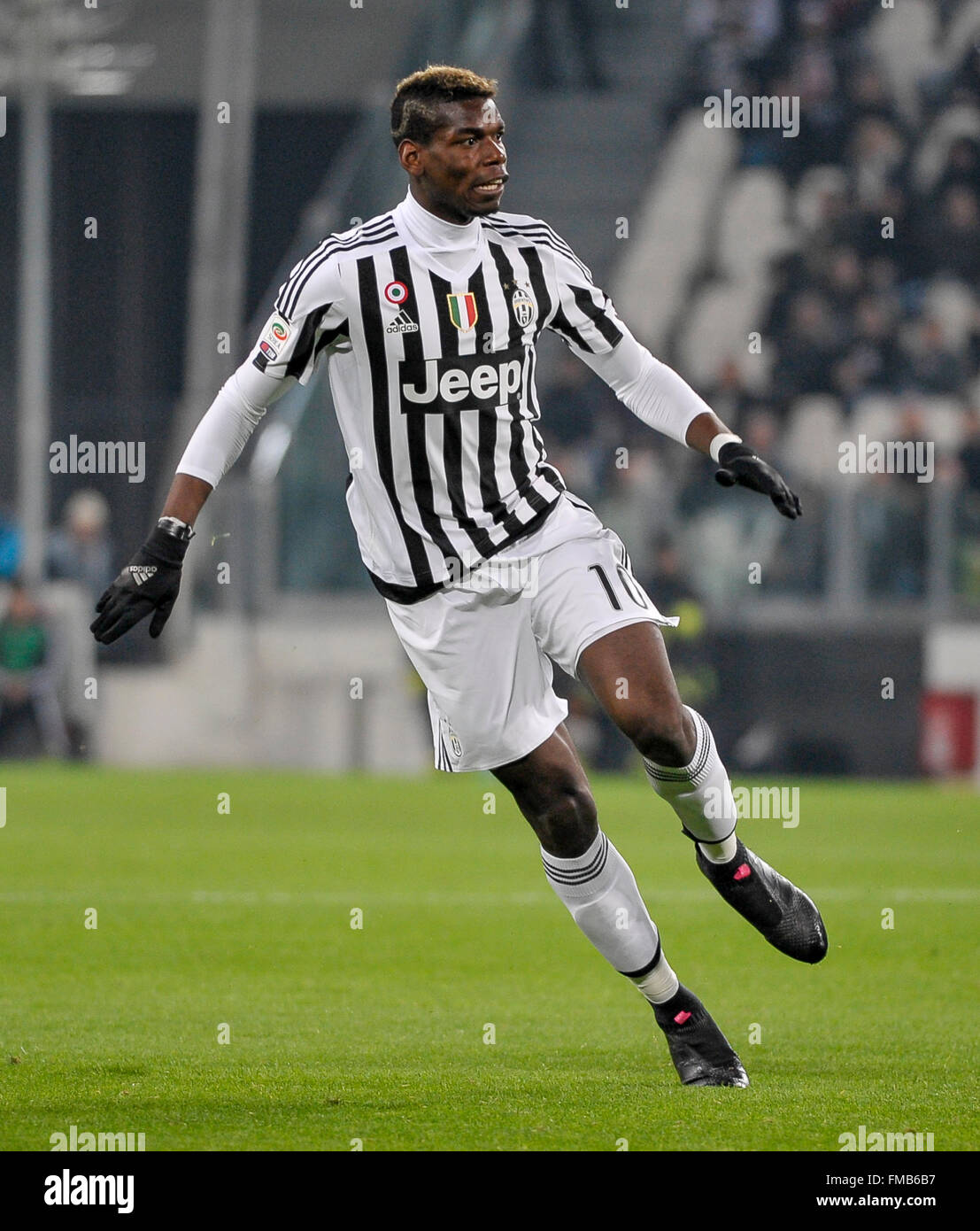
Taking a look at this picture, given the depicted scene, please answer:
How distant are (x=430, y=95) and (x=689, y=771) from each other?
1773 millimetres

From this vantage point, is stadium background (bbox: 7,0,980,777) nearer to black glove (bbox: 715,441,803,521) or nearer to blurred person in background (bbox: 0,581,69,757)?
blurred person in background (bbox: 0,581,69,757)

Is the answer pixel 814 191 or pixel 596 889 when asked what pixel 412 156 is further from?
pixel 814 191

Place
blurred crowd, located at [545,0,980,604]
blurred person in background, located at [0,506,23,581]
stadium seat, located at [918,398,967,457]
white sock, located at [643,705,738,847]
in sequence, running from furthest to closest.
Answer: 1. blurred person in background, located at [0,506,23,581]
2. stadium seat, located at [918,398,967,457]
3. blurred crowd, located at [545,0,980,604]
4. white sock, located at [643,705,738,847]

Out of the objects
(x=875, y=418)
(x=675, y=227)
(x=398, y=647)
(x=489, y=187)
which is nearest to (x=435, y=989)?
(x=489, y=187)

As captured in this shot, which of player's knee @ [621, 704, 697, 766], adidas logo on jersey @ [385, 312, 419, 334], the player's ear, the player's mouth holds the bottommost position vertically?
player's knee @ [621, 704, 697, 766]

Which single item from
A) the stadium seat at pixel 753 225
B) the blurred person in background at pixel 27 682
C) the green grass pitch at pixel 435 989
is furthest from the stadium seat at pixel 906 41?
the green grass pitch at pixel 435 989

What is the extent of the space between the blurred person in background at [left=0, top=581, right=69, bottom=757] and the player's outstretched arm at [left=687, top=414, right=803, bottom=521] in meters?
12.5

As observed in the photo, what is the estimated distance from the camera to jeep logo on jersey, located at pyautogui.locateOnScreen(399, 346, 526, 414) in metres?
5.23

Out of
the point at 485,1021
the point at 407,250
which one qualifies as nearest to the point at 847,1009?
the point at 485,1021

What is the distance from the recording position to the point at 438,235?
530 cm

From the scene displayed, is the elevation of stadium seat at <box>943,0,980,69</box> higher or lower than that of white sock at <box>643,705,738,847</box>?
higher

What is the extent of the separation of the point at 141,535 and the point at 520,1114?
20.1 m

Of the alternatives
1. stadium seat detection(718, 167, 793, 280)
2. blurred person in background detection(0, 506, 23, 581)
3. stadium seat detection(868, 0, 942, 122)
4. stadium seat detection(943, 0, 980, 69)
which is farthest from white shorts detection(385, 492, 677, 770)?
stadium seat detection(943, 0, 980, 69)
